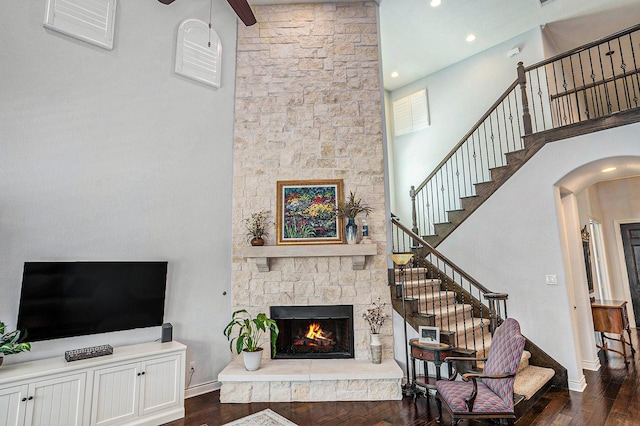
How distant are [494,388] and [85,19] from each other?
570 cm

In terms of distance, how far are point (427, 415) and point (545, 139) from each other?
3821 millimetres

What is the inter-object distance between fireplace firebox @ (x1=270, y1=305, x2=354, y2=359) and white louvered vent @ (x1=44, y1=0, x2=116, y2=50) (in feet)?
12.6

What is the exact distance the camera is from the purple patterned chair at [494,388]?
113 inches

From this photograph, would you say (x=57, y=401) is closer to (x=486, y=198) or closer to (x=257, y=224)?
(x=257, y=224)

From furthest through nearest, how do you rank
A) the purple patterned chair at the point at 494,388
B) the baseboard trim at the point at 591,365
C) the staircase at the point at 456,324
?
the baseboard trim at the point at 591,365 → the staircase at the point at 456,324 → the purple patterned chair at the point at 494,388

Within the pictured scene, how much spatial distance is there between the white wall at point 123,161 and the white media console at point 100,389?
0.48 m

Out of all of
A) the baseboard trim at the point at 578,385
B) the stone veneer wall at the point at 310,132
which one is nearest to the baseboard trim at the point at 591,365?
the baseboard trim at the point at 578,385

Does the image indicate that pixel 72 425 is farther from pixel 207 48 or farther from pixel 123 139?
pixel 207 48

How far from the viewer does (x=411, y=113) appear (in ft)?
25.6

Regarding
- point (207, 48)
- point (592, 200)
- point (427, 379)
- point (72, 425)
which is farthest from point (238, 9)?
point (592, 200)

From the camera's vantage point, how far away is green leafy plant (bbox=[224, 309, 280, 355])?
3984mm

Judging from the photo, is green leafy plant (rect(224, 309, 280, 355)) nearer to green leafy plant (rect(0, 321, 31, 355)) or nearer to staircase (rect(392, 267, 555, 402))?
staircase (rect(392, 267, 555, 402))

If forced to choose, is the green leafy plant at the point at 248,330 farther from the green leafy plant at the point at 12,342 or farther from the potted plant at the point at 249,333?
the green leafy plant at the point at 12,342

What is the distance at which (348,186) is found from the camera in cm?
464
